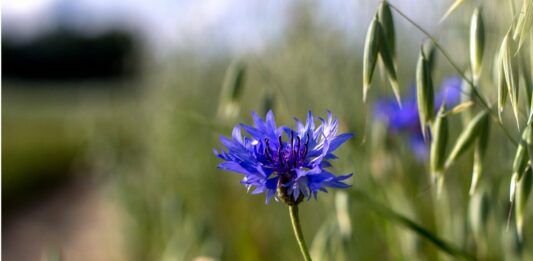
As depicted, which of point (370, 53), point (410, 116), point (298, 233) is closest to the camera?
point (298, 233)

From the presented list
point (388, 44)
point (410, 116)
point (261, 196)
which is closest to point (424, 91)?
point (388, 44)

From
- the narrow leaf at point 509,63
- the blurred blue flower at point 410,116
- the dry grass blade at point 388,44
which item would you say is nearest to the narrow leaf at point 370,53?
the dry grass blade at point 388,44

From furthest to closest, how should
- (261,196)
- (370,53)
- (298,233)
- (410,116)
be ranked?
1. (261,196)
2. (410,116)
3. (370,53)
4. (298,233)

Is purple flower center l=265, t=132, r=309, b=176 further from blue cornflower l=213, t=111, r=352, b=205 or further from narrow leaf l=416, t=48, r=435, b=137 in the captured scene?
narrow leaf l=416, t=48, r=435, b=137

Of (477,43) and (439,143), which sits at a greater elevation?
(477,43)

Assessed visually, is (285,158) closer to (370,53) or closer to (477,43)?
(370,53)

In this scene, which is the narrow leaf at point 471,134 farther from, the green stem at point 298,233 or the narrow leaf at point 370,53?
the green stem at point 298,233

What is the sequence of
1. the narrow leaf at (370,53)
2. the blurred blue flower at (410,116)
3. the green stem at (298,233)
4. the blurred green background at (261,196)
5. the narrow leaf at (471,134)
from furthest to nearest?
the blurred blue flower at (410,116) → the blurred green background at (261,196) → the narrow leaf at (471,134) → the narrow leaf at (370,53) → the green stem at (298,233)

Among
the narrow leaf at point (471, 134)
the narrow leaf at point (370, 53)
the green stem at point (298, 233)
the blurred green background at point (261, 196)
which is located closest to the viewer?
the green stem at point (298, 233)
